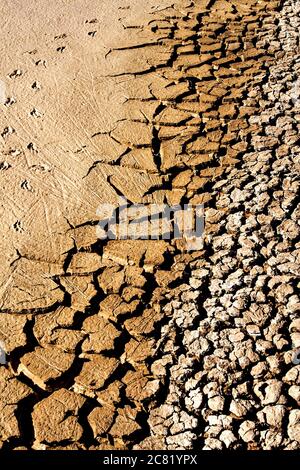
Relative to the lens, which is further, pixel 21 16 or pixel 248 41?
pixel 21 16

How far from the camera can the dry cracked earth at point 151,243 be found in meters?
1.63

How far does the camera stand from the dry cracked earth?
5.36 feet

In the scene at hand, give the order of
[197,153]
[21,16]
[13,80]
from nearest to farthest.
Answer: [197,153] < [13,80] < [21,16]

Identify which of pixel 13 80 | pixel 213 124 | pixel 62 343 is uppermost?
pixel 13 80

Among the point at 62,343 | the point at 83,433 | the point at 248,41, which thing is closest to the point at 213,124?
the point at 248,41

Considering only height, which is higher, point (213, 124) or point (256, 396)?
point (213, 124)

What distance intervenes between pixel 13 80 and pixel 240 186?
150 centimetres

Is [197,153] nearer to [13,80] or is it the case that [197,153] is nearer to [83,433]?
[13,80]

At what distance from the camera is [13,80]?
308 centimetres

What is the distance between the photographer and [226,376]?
1.66 m

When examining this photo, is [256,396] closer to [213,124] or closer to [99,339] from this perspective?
[99,339]

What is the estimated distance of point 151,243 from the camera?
7.18ft

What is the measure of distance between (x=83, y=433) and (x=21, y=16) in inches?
118
